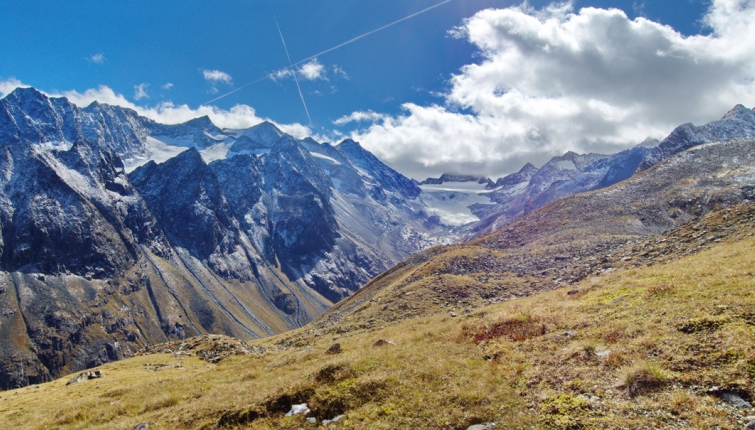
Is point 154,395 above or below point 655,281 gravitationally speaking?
above

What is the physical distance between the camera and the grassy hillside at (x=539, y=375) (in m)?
12.4

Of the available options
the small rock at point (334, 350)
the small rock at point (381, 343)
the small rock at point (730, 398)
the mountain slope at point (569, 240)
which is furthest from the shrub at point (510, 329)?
the mountain slope at point (569, 240)

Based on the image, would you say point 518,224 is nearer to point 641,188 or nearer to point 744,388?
point 641,188

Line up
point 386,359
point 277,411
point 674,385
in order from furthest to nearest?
point 386,359 < point 277,411 < point 674,385

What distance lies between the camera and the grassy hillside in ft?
40.8

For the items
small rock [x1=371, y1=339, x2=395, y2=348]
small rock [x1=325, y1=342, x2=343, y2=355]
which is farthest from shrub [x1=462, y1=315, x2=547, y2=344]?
small rock [x1=325, y1=342, x2=343, y2=355]

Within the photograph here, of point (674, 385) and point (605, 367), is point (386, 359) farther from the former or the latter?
point (674, 385)

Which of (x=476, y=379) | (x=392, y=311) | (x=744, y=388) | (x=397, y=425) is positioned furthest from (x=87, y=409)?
(x=744, y=388)

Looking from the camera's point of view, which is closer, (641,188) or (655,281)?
(655,281)

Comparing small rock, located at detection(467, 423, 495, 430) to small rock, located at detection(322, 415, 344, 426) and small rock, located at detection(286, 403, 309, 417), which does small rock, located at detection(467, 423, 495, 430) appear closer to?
small rock, located at detection(322, 415, 344, 426)

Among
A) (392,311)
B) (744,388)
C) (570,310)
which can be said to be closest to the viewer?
(744,388)

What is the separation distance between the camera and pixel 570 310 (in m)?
23.7

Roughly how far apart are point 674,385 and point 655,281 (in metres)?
14.5

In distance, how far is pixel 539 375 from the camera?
15.8 metres
